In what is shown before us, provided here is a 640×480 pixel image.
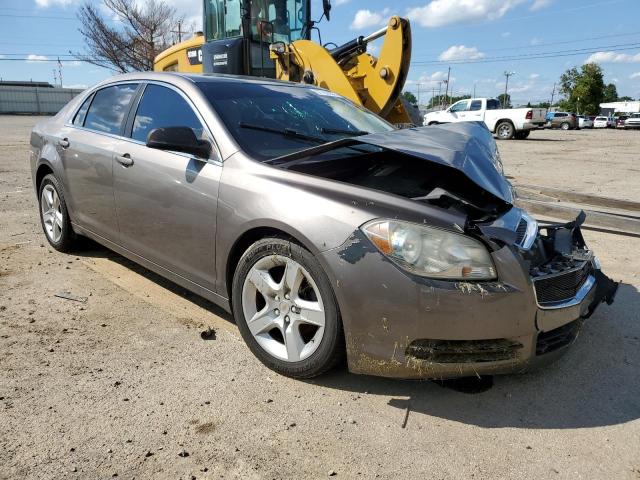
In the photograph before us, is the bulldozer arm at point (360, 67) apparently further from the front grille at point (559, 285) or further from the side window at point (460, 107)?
the side window at point (460, 107)

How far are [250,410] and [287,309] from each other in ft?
1.74

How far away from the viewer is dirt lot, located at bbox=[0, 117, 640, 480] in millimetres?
2127

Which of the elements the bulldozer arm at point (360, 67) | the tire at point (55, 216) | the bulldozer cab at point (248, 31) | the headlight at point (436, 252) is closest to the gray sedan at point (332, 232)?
the headlight at point (436, 252)

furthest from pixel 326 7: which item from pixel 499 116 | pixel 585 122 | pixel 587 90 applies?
pixel 587 90

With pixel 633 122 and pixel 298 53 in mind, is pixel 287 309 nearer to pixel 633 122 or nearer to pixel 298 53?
pixel 298 53

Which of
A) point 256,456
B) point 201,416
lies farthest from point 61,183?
point 256,456

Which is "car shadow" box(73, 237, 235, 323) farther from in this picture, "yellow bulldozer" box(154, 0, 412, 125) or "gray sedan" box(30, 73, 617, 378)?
"yellow bulldozer" box(154, 0, 412, 125)

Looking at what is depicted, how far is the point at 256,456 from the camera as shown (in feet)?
7.13

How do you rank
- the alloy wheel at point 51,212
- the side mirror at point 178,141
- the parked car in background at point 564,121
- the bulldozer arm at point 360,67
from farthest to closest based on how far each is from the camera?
the parked car in background at point 564,121 < the bulldozer arm at point 360,67 < the alloy wheel at point 51,212 < the side mirror at point 178,141

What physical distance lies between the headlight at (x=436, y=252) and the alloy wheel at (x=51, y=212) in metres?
3.51

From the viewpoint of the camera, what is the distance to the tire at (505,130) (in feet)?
80.7

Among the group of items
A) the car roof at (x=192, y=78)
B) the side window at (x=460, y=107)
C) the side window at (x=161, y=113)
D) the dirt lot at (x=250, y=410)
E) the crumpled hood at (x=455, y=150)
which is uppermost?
the side window at (x=460, y=107)

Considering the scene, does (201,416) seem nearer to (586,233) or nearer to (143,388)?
(143,388)

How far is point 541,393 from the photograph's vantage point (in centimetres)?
263
